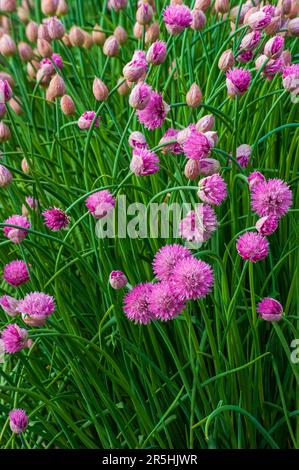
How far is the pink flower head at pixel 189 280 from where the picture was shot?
99 cm

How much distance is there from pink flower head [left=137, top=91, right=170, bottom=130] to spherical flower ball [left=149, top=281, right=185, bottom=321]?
1.02 ft

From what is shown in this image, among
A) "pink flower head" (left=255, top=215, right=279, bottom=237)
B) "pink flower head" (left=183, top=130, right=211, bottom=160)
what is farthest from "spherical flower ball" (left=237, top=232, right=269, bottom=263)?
"pink flower head" (left=183, top=130, right=211, bottom=160)

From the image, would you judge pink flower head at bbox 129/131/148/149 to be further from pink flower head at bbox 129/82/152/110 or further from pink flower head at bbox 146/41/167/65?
pink flower head at bbox 146/41/167/65

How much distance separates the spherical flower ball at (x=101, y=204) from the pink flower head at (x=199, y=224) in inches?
5.6

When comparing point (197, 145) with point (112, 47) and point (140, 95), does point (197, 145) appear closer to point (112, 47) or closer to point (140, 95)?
point (140, 95)

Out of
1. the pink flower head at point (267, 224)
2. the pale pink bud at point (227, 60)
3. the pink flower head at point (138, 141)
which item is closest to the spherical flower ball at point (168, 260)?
the pink flower head at point (267, 224)

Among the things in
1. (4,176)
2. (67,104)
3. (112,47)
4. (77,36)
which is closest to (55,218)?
(4,176)

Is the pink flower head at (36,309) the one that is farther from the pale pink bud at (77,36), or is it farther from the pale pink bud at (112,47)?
the pale pink bud at (77,36)

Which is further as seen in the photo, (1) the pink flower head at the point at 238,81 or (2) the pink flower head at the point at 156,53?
(2) the pink flower head at the point at 156,53

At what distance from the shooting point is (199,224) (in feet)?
3.41

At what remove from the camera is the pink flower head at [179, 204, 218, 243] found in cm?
104

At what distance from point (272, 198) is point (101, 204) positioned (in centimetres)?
27
